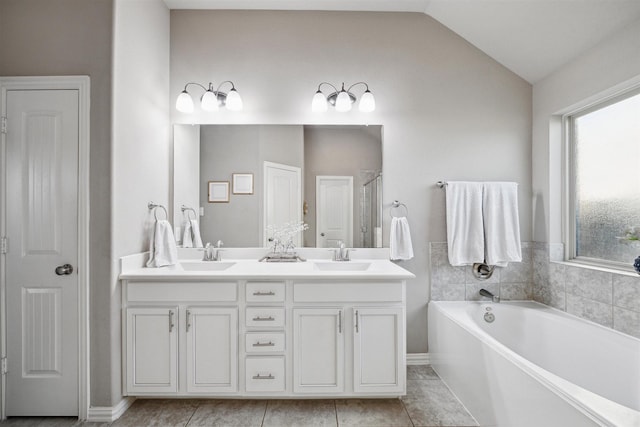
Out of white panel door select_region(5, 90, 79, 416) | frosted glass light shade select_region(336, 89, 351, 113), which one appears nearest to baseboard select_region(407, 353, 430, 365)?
frosted glass light shade select_region(336, 89, 351, 113)

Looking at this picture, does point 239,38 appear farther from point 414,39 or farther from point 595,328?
point 595,328

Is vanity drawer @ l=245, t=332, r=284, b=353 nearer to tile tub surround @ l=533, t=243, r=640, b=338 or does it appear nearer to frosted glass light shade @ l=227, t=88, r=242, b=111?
frosted glass light shade @ l=227, t=88, r=242, b=111

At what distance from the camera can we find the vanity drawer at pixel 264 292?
2053 mm

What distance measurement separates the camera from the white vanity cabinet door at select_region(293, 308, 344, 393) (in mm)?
2041

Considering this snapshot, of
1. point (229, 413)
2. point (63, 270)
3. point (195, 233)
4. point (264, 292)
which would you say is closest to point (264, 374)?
point (229, 413)

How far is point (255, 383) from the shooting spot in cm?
204

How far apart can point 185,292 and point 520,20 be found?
2795mm

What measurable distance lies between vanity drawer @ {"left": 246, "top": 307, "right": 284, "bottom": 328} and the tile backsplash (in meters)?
1.31

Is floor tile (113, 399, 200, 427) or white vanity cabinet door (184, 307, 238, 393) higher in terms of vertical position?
white vanity cabinet door (184, 307, 238, 393)

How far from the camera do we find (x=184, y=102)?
8.45 feet

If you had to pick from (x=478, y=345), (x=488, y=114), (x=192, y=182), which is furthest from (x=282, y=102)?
(x=478, y=345)

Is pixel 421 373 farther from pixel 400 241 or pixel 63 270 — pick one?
pixel 63 270

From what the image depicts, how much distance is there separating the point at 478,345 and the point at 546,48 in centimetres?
204

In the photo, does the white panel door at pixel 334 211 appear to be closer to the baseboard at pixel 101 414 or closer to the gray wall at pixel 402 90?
the gray wall at pixel 402 90
